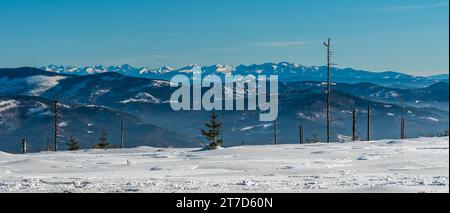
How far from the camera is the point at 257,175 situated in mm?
18156

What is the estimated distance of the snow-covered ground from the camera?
14094 mm

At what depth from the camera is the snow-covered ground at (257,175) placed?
14.1 m

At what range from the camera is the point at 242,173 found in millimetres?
18891
